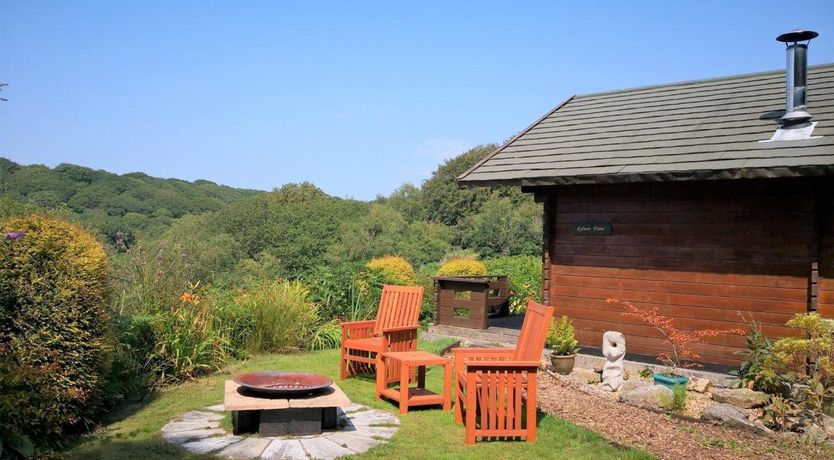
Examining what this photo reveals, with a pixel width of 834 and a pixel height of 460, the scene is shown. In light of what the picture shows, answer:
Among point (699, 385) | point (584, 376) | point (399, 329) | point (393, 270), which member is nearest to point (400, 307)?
point (399, 329)

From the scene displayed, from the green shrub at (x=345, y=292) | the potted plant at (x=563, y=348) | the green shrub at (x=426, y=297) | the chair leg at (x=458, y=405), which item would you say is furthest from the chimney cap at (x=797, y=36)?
the green shrub at (x=345, y=292)

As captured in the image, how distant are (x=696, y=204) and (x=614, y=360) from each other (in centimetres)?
239

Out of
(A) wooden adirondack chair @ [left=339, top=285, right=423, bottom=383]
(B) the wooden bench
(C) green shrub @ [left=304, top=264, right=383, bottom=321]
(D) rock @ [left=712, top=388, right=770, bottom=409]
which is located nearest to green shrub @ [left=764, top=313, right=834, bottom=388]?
(D) rock @ [left=712, top=388, right=770, bottom=409]

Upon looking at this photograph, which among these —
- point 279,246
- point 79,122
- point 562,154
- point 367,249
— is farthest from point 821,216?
point 279,246

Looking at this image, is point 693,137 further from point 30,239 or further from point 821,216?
point 30,239

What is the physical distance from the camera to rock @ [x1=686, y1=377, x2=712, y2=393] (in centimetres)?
700

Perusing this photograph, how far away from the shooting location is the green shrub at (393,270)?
11492mm

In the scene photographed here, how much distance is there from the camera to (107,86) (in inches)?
673

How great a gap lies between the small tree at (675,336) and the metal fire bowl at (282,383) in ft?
14.5

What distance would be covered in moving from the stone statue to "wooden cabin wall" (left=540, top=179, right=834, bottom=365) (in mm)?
1378

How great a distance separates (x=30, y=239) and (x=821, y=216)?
26.2ft

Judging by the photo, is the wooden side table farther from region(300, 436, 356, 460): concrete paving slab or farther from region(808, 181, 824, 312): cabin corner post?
region(808, 181, 824, 312): cabin corner post

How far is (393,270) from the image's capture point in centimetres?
1204

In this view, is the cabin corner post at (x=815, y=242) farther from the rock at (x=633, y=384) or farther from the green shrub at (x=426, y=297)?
the green shrub at (x=426, y=297)
